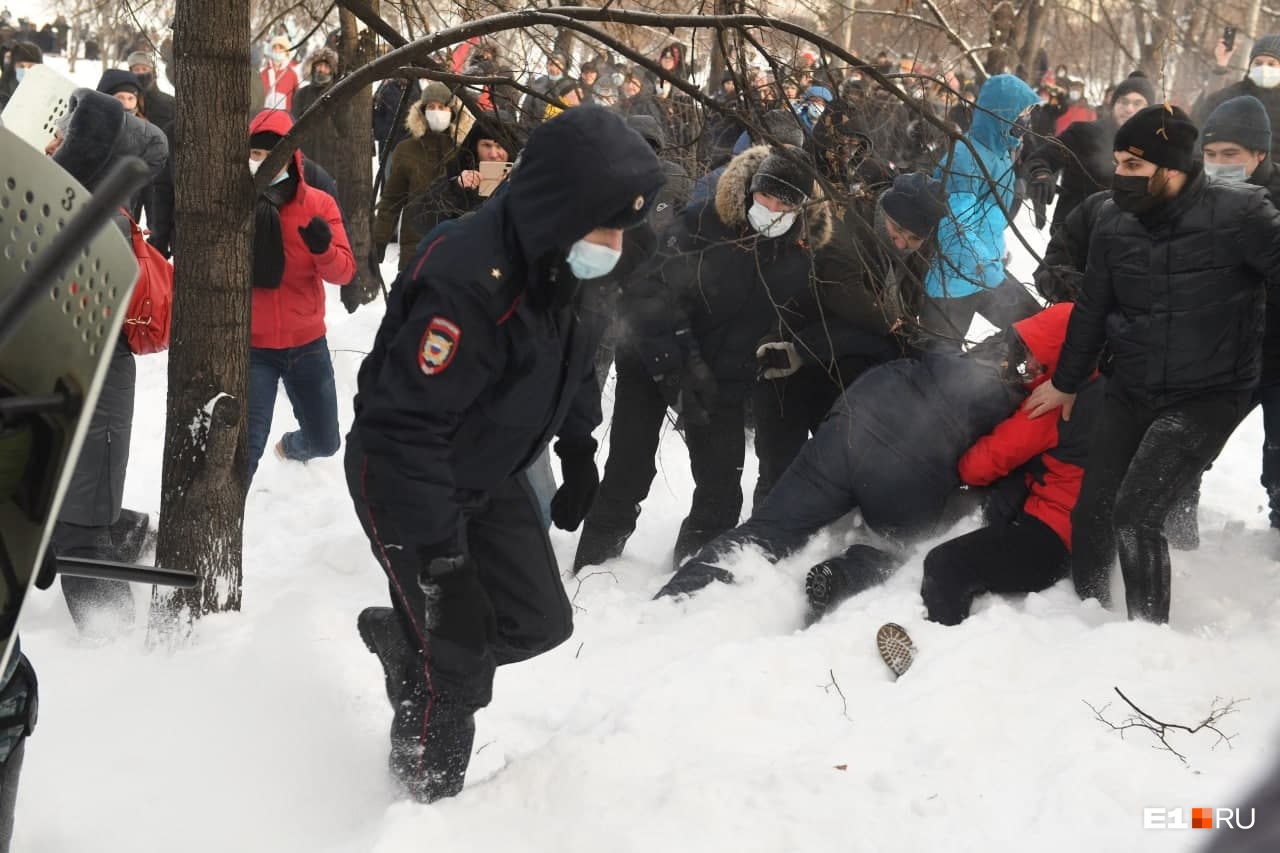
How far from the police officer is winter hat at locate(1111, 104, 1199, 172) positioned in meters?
2.07

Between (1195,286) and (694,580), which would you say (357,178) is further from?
(1195,286)

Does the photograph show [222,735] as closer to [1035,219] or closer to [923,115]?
[923,115]

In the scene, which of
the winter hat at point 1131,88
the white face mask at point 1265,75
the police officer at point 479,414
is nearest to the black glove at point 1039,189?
the winter hat at point 1131,88

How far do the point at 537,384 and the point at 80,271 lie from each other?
63.1 inches

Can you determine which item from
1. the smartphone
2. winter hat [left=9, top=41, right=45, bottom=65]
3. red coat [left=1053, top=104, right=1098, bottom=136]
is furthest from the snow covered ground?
winter hat [left=9, top=41, right=45, bottom=65]

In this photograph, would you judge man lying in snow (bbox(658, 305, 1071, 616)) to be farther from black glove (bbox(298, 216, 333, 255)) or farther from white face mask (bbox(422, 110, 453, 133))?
white face mask (bbox(422, 110, 453, 133))

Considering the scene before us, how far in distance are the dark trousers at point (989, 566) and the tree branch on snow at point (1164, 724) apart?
0.99 metres

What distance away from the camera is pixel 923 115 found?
3.88m

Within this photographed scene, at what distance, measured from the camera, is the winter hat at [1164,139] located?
425cm

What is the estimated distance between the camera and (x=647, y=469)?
18.4 ft

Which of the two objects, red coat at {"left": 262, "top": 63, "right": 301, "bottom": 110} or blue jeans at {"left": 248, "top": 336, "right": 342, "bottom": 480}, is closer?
blue jeans at {"left": 248, "top": 336, "right": 342, "bottom": 480}

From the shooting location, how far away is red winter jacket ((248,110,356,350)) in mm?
5422

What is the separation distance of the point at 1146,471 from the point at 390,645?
2568 mm

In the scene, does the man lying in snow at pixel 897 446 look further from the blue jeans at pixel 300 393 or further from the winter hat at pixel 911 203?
the blue jeans at pixel 300 393
